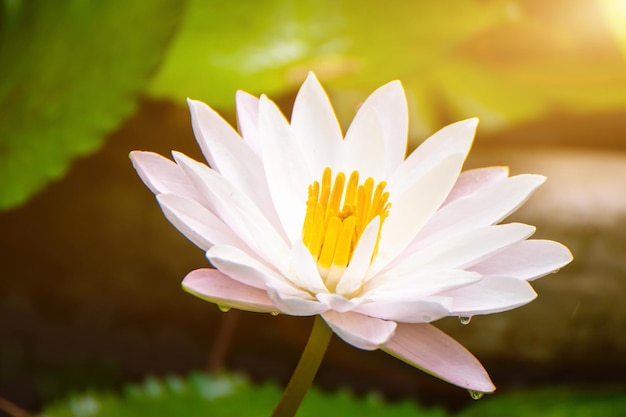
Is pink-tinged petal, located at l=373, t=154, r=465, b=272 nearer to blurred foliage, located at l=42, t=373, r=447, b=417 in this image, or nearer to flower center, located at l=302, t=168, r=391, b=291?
flower center, located at l=302, t=168, r=391, b=291

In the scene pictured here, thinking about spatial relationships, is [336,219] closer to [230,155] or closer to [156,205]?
[230,155]

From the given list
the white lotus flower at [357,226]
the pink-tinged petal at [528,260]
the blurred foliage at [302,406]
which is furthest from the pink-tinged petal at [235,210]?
the blurred foliage at [302,406]

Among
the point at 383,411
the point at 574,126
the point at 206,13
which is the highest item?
the point at 206,13

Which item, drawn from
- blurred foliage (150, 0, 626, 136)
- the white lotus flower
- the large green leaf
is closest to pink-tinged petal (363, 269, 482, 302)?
the white lotus flower

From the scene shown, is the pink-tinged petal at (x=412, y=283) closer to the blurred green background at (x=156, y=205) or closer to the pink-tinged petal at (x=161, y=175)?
the pink-tinged petal at (x=161, y=175)

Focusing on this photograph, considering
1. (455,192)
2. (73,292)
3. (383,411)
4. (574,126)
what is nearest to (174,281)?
(73,292)

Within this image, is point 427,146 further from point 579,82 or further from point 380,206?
point 579,82

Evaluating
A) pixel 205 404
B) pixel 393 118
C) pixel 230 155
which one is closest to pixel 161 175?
pixel 230 155
